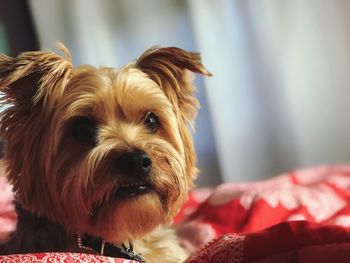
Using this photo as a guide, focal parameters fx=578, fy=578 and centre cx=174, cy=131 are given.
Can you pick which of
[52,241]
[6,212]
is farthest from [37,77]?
[6,212]

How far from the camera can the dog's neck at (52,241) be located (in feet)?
5.13

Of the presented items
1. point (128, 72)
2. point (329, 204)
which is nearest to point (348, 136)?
point (329, 204)

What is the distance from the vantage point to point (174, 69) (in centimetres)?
170

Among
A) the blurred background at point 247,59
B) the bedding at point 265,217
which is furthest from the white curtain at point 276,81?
the bedding at point 265,217

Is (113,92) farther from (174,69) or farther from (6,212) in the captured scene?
(6,212)

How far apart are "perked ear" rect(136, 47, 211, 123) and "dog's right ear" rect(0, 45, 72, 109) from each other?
0.25 metres

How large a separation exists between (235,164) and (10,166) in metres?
1.35

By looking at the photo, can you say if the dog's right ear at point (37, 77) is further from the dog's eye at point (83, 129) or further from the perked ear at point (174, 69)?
the perked ear at point (174, 69)

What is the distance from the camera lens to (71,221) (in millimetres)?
1543

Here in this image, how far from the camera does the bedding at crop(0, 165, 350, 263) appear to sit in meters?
1.19

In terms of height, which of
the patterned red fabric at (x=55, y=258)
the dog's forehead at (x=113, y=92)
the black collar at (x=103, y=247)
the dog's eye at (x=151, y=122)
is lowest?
the black collar at (x=103, y=247)

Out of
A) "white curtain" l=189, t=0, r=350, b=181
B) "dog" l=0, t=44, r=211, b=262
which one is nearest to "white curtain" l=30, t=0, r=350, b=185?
"white curtain" l=189, t=0, r=350, b=181

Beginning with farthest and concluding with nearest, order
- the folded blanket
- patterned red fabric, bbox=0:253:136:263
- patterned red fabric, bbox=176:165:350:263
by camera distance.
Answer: the folded blanket
patterned red fabric, bbox=176:165:350:263
patterned red fabric, bbox=0:253:136:263

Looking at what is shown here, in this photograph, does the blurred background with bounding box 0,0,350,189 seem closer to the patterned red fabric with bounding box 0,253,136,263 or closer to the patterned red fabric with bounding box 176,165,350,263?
the patterned red fabric with bounding box 176,165,350,263
